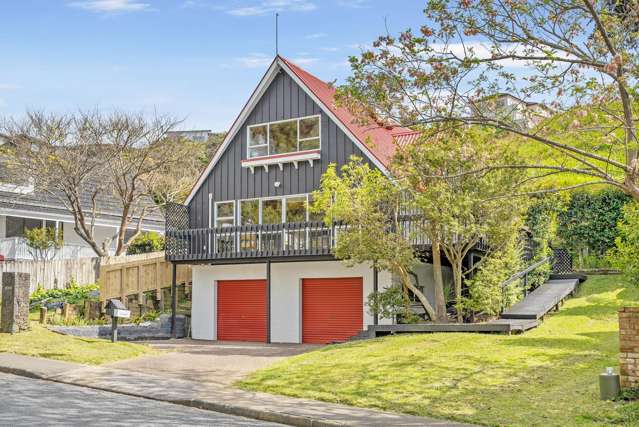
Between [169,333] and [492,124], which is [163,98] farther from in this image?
[492,124]

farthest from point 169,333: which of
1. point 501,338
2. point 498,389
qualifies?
point 498,389

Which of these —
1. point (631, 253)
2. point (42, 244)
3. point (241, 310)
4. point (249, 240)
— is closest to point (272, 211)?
point (249, 240)

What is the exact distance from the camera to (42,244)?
3297cm

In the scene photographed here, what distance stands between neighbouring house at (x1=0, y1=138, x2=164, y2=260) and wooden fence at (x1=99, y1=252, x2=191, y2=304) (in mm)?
4917

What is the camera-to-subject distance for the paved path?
10586 mm

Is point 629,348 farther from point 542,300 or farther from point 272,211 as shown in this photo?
point 272,211

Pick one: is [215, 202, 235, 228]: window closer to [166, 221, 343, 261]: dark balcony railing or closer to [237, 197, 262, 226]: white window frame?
[237, 197, 262, 226]: white window frame

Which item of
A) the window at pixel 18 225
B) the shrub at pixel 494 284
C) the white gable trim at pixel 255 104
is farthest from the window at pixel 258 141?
the window at pixel 18 225

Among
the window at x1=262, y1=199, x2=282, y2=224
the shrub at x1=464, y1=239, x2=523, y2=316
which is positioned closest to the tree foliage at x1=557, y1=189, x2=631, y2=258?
the shrub at x1=464, y1=239, x2=523, y2=316

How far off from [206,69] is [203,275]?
403 inches

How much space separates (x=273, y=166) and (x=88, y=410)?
15.3 meters

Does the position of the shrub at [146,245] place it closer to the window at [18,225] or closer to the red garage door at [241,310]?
the window at [18,225]

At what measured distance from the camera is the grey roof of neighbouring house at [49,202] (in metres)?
32.5

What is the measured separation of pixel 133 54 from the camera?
16188mm
